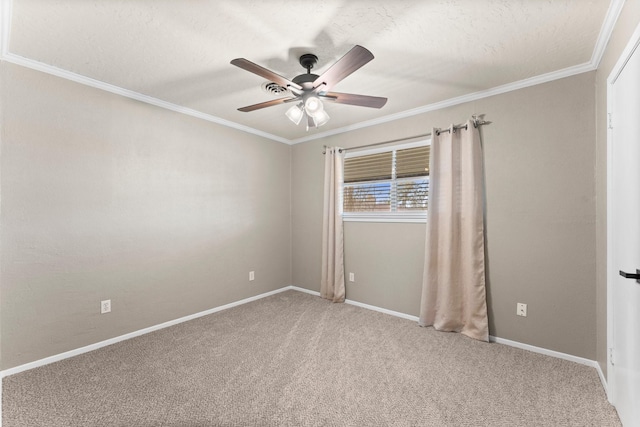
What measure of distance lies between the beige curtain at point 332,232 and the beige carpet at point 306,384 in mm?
1003

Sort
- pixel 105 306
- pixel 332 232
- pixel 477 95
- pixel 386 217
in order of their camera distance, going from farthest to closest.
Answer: pixel 332 232 < pixel 386 217 < pixel 477 95 < pixel 105 306

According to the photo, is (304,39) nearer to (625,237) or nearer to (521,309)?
(625,237)

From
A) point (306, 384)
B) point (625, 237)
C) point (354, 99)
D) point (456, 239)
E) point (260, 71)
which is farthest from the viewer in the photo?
point (456, 239)

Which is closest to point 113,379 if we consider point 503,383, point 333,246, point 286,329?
point 286,329

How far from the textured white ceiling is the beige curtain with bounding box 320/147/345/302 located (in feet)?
4.32

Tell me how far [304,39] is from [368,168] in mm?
1989

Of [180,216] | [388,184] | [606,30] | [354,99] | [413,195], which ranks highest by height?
[606,30]

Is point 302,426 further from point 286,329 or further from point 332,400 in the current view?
point 286,329

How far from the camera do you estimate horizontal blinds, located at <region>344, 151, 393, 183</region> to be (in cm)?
349

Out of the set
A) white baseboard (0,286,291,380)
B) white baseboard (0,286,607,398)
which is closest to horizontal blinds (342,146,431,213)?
white baseboard (0,286,607,398)

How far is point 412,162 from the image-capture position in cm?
327

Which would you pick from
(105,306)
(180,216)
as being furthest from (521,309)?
(105,306)

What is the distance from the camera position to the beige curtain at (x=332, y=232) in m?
3.76

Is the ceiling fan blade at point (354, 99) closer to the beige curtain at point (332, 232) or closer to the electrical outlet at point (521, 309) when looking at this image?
the beige curtain at point (332, 232)
